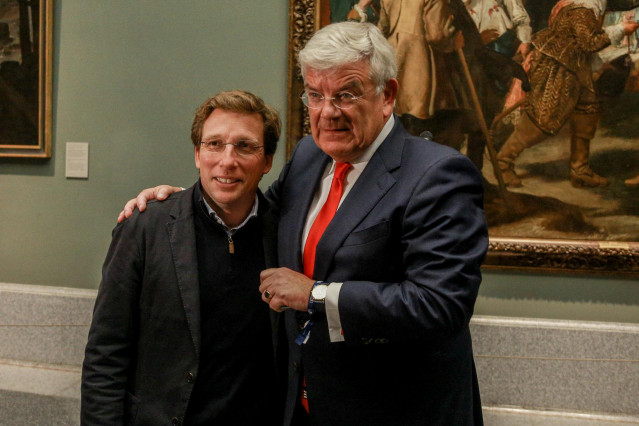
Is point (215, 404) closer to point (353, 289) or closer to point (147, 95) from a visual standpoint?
point (353, 289)

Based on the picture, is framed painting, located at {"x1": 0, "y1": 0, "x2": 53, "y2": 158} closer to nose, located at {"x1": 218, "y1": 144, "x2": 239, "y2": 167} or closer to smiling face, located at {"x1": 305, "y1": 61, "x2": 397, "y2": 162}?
nose, located at {"x1": 218, "y1": 144, "x2": 239, "y2": 167}

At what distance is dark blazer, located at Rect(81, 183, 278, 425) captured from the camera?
1.67 m

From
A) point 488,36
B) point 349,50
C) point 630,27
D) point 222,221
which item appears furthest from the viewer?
point 488,36

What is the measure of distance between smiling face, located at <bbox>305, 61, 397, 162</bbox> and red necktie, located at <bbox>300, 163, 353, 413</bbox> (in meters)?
0.06

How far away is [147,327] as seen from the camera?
1706 mm

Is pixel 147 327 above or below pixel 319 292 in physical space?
below

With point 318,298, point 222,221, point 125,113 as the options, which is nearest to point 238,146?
point 222,221

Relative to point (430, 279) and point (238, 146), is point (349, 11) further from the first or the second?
point (430, 279)

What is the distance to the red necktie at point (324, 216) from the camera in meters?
1.64

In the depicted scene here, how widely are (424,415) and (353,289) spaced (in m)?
0.46

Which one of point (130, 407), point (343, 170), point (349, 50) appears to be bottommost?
point (130, 407)

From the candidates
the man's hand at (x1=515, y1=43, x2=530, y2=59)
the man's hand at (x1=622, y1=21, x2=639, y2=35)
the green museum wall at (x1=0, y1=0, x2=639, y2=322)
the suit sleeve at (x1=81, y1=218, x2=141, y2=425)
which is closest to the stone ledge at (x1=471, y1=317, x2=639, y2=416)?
the green museum wall at (x1=0, y1=0, x2=639, y2=322)

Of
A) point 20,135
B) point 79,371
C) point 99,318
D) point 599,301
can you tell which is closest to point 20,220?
point 20,135

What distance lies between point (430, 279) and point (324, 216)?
0.42 metres
